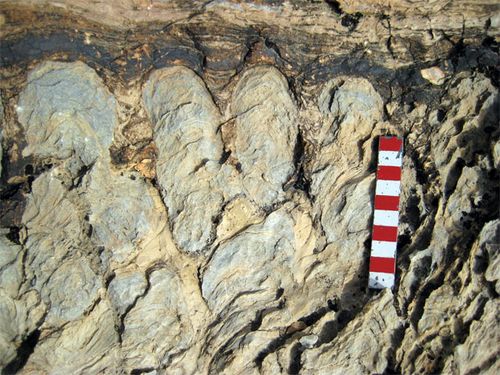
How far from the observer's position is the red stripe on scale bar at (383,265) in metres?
4.86

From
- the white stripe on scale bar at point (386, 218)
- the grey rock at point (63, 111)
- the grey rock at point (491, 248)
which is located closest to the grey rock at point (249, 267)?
the white stripe on scale bar at point (386, 218)

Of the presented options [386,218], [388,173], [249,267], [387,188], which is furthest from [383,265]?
[249,267]

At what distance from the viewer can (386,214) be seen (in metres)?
4.98

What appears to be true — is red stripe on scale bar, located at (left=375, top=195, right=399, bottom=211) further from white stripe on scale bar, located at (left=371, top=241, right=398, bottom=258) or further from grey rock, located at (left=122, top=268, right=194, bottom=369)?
grey rock, located at (left=122, top=268, right=194, bottom=369)

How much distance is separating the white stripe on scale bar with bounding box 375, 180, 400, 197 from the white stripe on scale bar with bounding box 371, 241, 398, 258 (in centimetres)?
49

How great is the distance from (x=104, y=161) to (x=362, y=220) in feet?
8.78

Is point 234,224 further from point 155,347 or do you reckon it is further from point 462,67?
point 462,67

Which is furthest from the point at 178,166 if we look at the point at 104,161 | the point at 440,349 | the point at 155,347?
the point at 440,349

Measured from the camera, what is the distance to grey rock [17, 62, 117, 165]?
5074 mm

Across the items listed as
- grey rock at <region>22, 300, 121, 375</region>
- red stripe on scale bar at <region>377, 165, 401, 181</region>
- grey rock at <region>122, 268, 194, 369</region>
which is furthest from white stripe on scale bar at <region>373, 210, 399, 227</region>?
grey rock at <region>22, 300, 121, 375</region>

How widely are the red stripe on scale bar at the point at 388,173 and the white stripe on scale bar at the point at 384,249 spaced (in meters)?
0.64

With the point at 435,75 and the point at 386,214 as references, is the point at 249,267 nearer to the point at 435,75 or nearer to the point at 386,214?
the point at 386,214

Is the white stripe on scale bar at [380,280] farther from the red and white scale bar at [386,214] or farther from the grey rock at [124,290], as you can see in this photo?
the grey rock at [124,290]

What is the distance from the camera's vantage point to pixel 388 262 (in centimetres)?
487
